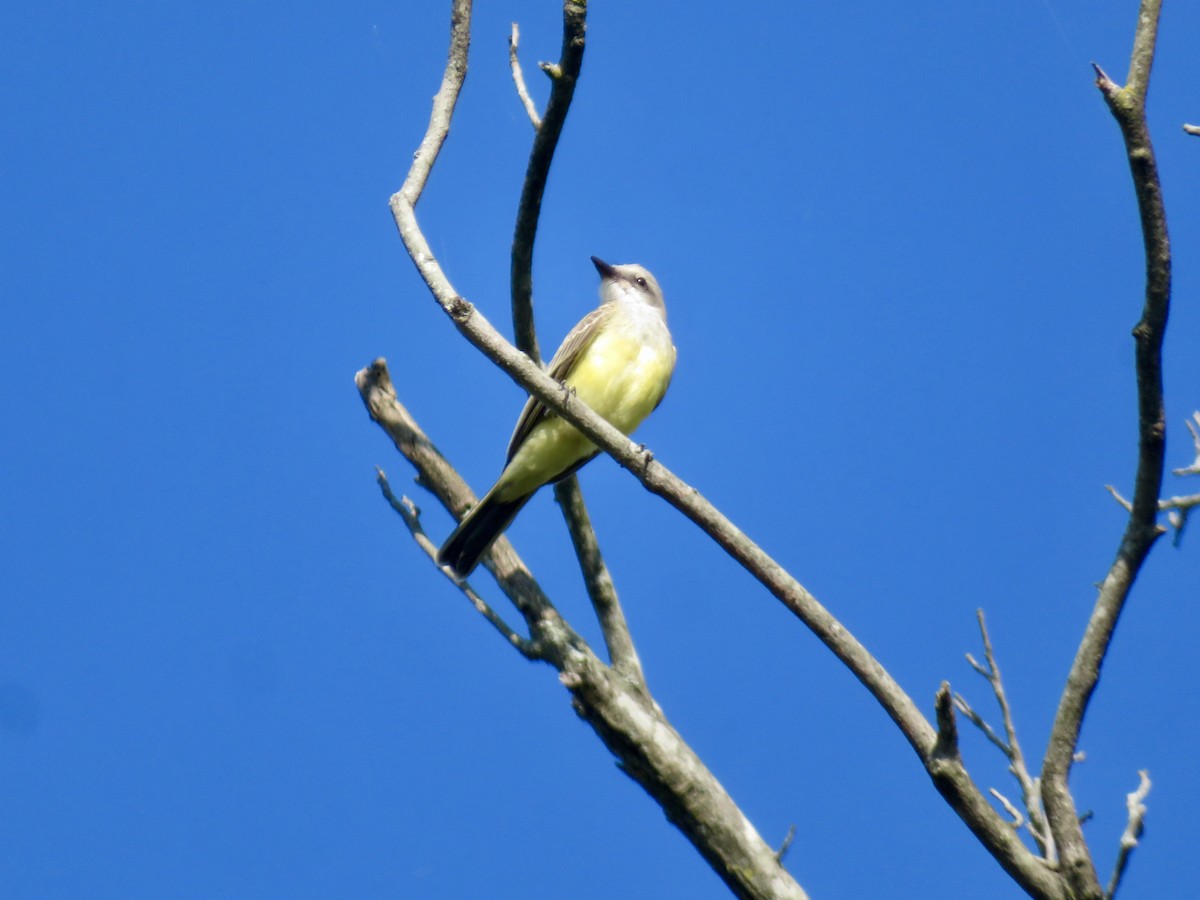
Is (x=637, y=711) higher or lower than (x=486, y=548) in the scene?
lower

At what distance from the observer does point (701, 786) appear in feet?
19.0

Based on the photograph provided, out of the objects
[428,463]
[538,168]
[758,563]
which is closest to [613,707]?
[758,563]

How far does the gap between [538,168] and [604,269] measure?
13.0 feet

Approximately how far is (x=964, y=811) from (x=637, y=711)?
207cm

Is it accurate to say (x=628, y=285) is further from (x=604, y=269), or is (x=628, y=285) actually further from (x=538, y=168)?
(x=538, y=168)

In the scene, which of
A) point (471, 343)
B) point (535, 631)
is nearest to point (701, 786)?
point (535, 631)

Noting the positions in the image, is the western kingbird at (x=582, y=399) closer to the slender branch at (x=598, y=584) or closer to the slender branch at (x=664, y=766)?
the slender branch at (x=598, y=584)

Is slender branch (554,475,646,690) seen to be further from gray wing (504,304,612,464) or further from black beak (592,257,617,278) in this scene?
black beak (592,257,617,278)

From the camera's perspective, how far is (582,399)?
24.7 ft

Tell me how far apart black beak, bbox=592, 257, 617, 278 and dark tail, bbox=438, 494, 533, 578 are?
2.46m

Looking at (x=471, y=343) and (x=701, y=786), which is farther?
(x=701, y=786)

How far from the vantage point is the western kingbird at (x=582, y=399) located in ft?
23.3

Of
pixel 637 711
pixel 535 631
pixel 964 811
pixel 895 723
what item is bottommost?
pixel 964 811

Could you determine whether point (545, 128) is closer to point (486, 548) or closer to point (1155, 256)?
point (1155, 256)
